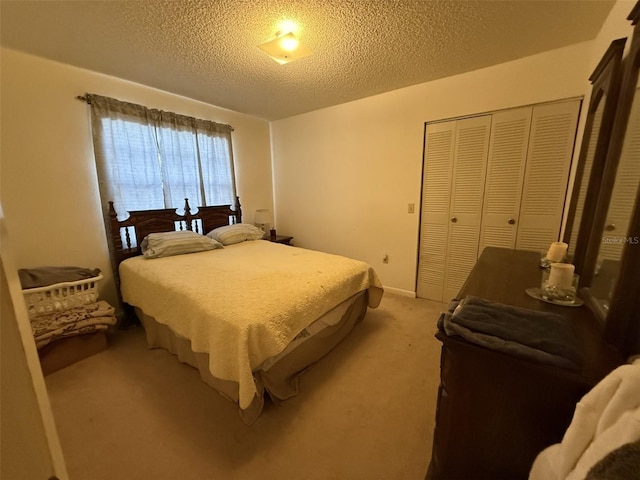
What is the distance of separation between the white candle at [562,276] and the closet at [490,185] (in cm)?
160

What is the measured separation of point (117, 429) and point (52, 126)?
2.46 m

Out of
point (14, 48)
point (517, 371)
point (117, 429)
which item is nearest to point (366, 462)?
point (517, 371)

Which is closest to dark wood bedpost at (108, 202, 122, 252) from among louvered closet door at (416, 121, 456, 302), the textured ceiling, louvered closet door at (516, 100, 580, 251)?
the textured ceiling

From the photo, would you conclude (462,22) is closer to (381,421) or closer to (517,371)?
(517,371)

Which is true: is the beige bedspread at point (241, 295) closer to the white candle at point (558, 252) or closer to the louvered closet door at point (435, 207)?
the louvered closet door at point (435, 207)

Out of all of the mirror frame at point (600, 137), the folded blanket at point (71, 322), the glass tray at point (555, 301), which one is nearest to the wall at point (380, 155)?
the mirror frame at point (600, 137)

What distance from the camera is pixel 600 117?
1380 mm

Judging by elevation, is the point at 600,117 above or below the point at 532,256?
above

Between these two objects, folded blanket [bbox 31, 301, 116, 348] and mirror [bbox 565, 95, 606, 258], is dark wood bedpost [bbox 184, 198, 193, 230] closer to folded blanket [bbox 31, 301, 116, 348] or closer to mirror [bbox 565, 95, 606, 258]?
folded blanket [bbox 31, 301, 116, 348]

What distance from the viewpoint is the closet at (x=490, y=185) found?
2.29 m

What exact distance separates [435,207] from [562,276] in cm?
186

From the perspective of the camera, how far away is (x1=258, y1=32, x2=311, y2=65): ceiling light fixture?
1.81 metres

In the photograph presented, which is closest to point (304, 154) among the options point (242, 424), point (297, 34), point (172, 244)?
point (297, 34)

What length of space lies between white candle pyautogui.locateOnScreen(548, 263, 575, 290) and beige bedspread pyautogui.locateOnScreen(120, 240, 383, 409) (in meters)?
1.29
